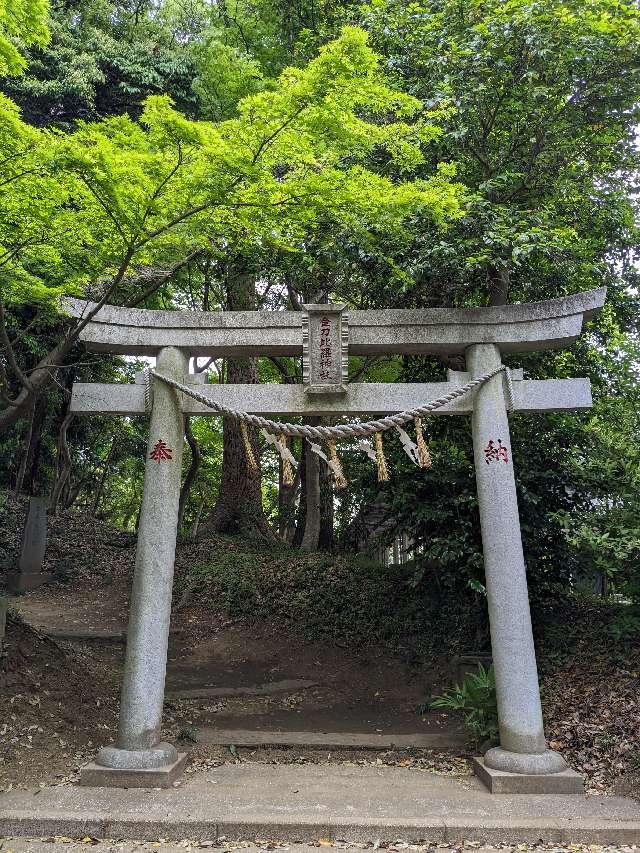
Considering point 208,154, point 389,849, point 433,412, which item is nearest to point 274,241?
point 208,154

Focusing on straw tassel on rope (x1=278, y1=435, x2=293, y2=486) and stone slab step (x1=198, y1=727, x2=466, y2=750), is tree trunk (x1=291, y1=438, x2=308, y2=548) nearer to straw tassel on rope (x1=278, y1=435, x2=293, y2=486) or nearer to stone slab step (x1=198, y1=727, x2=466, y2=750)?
stone slab step (x1=198, y1=727, x2=466, y2=750)

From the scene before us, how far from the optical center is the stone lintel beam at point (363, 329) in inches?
251

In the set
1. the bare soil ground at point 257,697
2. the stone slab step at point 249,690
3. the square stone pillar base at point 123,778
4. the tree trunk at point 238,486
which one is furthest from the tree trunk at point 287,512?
the square stone pillar base at point 123,778

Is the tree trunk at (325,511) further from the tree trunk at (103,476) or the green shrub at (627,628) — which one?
the green shrub at (627,628)

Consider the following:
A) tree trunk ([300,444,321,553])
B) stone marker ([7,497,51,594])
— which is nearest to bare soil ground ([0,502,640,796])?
stone marker ([7,497,51,594])

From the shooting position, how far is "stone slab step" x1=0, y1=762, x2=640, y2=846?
4484 millimetres

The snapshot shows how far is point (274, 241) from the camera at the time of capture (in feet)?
21.9

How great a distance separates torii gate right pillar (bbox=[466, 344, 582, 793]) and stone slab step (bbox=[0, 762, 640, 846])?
20cm

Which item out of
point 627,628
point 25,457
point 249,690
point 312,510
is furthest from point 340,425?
point 25,457

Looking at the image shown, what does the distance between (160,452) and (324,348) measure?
1.93 meters

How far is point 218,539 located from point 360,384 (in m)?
8.50

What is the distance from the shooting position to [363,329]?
21.2 ft

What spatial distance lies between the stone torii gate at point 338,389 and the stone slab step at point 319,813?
1065 mm

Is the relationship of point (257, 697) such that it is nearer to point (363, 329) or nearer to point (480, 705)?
point (480, 705)
